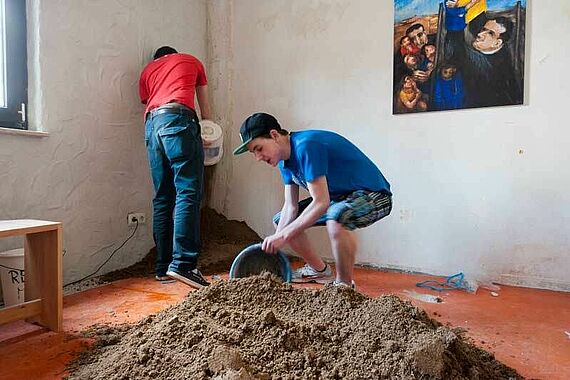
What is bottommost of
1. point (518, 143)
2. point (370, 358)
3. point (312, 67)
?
point (370, 358)

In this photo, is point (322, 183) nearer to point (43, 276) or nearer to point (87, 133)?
point (43, 276)

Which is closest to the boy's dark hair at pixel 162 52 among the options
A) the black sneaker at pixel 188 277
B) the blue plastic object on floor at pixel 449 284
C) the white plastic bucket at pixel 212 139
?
the white plastic bucket at pixel 212 139

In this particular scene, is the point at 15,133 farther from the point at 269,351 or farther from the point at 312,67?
the point at 312,67

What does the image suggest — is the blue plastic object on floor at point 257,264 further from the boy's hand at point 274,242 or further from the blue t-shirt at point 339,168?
the blue t-shirt at point 339,168

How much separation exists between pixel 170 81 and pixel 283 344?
1.73 meters

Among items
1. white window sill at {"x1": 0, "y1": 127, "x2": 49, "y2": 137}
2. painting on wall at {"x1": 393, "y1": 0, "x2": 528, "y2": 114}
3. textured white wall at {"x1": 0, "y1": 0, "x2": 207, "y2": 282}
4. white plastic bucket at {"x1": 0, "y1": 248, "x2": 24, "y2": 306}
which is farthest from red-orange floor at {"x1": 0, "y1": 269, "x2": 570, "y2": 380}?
painting on wall at {"x1": 393, "y1": 0, "x2": 528, "y2": 114}

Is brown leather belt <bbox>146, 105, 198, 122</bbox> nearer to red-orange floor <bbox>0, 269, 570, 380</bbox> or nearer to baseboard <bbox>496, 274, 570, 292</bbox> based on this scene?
red-orange floor <bbox>0, 269, 570, 380</bbox>

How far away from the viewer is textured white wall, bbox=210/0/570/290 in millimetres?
2336

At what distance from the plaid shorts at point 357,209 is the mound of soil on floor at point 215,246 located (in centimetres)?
99

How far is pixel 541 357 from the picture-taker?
142cm

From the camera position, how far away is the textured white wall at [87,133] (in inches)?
84.7

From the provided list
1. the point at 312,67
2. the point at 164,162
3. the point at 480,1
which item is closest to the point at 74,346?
the point at 164,162

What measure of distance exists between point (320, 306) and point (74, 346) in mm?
857

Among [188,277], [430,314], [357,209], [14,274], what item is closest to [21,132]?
[14,274]
